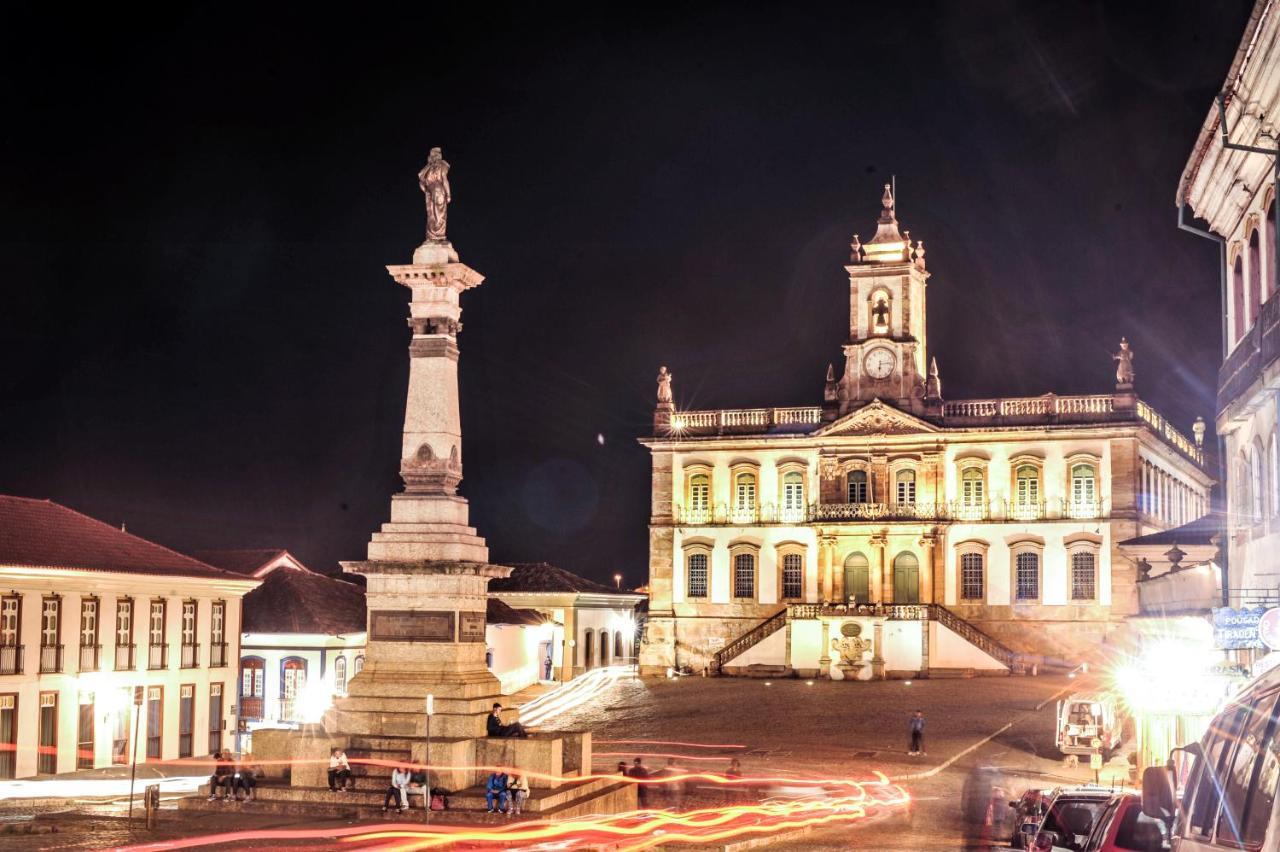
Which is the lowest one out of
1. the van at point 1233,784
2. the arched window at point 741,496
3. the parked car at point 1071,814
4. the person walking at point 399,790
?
the person walking at point 399,790

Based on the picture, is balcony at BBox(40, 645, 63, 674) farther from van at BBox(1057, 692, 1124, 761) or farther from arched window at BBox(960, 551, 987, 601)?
arched window at BBox(960, 551, 987, 601)

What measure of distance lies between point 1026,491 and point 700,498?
12163 millimetres

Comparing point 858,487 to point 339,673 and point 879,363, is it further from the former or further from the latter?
point 339,673

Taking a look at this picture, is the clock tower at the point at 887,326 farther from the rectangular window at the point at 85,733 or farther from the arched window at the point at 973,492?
the rectangular window at the point at 85,733

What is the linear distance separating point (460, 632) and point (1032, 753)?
1590 centimetres

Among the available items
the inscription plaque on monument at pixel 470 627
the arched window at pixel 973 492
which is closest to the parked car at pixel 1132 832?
the inscription plaque on monument at pixel 470 627

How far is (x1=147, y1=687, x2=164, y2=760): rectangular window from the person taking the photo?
37.8 meters

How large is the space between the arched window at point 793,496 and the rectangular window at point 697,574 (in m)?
3.67

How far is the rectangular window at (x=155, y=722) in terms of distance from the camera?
3775 centimetres

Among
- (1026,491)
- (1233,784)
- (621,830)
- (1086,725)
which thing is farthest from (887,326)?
(1233,784)

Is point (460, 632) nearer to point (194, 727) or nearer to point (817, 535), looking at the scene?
point (194, 727)

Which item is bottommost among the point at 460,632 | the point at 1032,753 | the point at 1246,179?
the point at 1032,753

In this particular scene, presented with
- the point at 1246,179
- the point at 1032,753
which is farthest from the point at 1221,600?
the point at 1032,753

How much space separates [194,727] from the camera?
131ft
